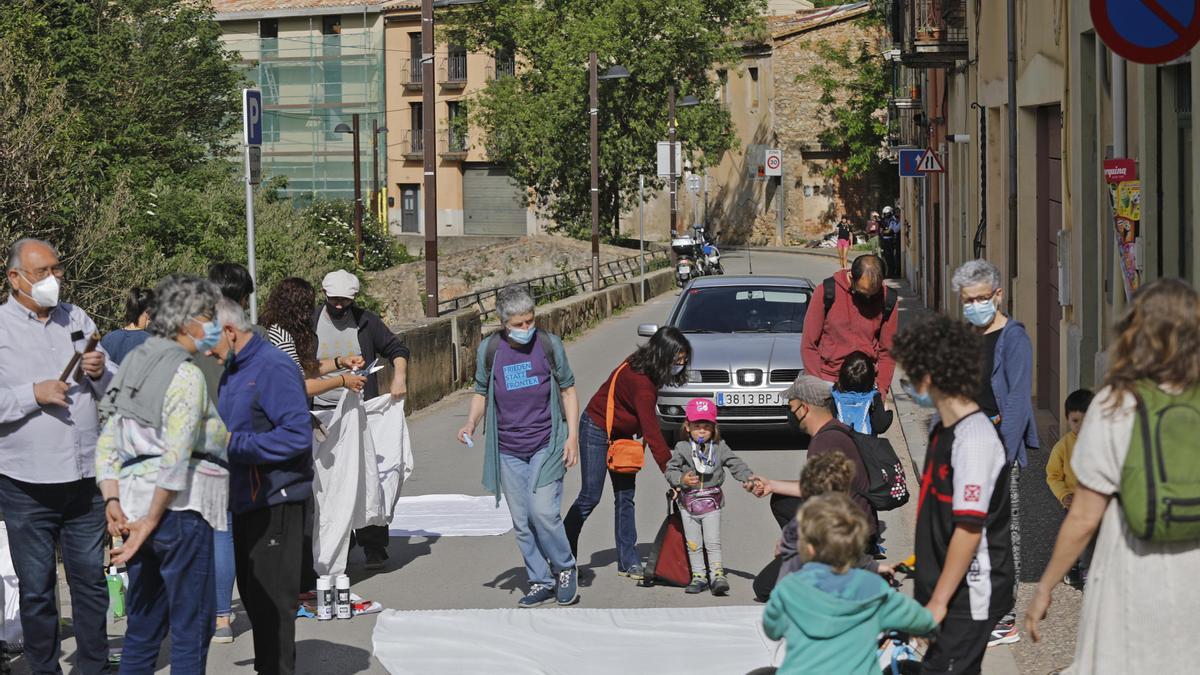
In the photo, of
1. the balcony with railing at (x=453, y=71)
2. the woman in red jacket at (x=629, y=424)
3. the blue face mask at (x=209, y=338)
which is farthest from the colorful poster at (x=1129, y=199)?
the balcony with railing at (x=453, y=71)

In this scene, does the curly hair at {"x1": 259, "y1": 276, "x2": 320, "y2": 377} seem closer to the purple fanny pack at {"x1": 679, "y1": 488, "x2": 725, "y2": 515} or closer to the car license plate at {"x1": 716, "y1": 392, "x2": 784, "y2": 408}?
the purple fanny pack at {"x1": 679, "y1": 488, "x2": 725, "y2": 515}

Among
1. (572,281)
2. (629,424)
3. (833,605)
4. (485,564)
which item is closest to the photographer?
(833,605)

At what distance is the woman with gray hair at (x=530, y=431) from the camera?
8.70 meters

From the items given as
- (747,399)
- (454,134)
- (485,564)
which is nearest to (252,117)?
(485,564)

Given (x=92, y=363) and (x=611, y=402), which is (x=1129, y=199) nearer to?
(x=611, y=402)

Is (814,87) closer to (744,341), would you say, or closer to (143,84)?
(143,84)

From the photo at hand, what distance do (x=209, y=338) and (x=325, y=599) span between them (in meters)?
2.89

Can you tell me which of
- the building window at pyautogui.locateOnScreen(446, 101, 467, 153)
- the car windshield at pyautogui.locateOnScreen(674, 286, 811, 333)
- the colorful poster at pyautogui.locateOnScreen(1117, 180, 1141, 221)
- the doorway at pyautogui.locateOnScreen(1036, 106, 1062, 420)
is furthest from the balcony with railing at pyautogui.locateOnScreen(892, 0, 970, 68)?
the building window at pyautogui.locateOnScreen(446, 101, 467, 153)

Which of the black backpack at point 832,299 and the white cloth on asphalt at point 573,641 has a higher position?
the black backpack at point 832,299

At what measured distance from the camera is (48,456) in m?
6.66

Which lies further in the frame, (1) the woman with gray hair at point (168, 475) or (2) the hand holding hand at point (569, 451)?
(2) the hand holding hand at point (569, 451)

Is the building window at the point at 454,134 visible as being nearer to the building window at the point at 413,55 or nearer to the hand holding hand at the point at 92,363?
the building window at the point at 413,55

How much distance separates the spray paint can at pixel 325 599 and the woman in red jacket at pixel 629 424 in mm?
1484

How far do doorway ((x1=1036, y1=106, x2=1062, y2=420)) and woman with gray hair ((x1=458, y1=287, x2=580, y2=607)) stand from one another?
869 centimetres
